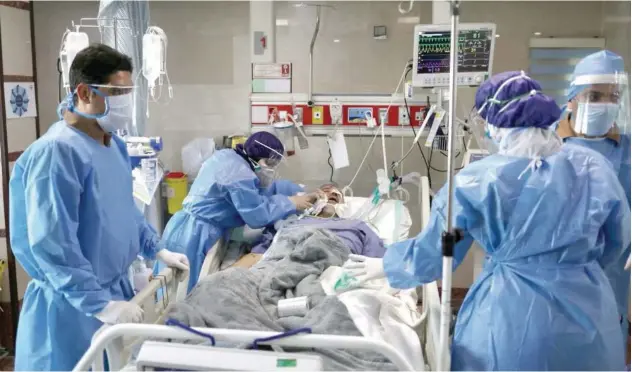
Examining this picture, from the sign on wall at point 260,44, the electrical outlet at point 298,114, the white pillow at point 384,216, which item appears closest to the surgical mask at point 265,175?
the white pillow at point 384,216

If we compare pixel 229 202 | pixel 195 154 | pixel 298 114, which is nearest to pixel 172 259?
pixel 229 202

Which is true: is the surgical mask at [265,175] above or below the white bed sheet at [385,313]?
above

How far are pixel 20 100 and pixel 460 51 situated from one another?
2704mm

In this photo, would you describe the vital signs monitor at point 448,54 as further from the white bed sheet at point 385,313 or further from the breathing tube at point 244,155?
the white bed sheet at point 385,313

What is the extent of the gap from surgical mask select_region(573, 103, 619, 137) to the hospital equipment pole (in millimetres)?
1185

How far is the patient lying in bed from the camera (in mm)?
2900

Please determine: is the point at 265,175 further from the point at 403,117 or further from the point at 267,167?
the point at 403,117

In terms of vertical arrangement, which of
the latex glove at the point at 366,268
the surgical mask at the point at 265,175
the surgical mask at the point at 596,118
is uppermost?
the surgical mask at the point at 596,118

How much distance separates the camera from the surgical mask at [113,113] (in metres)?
2.08

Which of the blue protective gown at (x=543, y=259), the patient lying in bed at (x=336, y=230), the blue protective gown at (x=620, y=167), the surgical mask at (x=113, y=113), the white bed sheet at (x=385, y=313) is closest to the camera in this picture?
the blue protective gown at (x=543, y=259)

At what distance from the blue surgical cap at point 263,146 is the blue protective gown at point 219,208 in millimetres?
83

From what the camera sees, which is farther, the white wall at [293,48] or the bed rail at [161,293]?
the white wall at [293,48]

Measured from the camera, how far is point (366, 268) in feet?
6.54

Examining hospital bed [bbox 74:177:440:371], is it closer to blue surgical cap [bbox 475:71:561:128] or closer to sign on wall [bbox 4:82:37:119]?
blue surgical cap [bbox 475:71:561:128]
